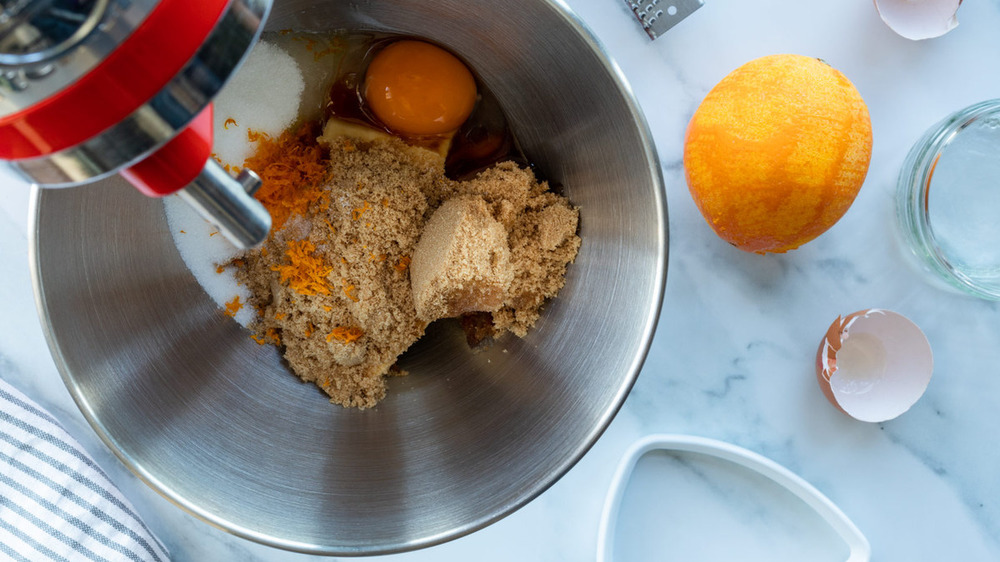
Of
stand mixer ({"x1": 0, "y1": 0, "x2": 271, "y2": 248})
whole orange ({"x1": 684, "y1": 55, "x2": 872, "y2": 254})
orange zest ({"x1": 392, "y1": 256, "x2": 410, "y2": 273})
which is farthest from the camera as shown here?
orange zest ({"x1": 392, "y1": 256, "x2": 410, "y2": 273})

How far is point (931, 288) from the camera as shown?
3.32ft

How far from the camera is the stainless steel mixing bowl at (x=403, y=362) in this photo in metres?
0.81

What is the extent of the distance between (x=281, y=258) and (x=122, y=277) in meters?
0.19

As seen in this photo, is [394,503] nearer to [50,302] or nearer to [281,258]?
[281,258]

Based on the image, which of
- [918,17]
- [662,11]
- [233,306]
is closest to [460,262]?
[233,306]

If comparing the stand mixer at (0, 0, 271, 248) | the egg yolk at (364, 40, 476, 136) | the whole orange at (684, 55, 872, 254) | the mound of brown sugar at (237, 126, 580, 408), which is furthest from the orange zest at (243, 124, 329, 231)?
the whole orange at (684, 55, 872, 254)

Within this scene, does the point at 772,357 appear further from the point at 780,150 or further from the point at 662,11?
the point at 662,11

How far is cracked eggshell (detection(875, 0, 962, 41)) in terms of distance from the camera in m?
0.95

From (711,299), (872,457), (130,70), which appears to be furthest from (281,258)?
(872,457)

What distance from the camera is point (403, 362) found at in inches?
38.1

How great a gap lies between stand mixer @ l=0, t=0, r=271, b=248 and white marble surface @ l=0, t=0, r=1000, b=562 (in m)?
0.60

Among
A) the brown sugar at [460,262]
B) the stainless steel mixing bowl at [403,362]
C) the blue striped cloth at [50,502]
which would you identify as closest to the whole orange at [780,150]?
the stainless steel mixing bowl at [403,362]

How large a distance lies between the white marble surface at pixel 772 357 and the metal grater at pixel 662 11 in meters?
0.02

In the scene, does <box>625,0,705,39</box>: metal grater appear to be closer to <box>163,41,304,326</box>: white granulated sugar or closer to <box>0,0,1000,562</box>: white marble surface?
<box>0,0,1000,562</box>: white marble surface
